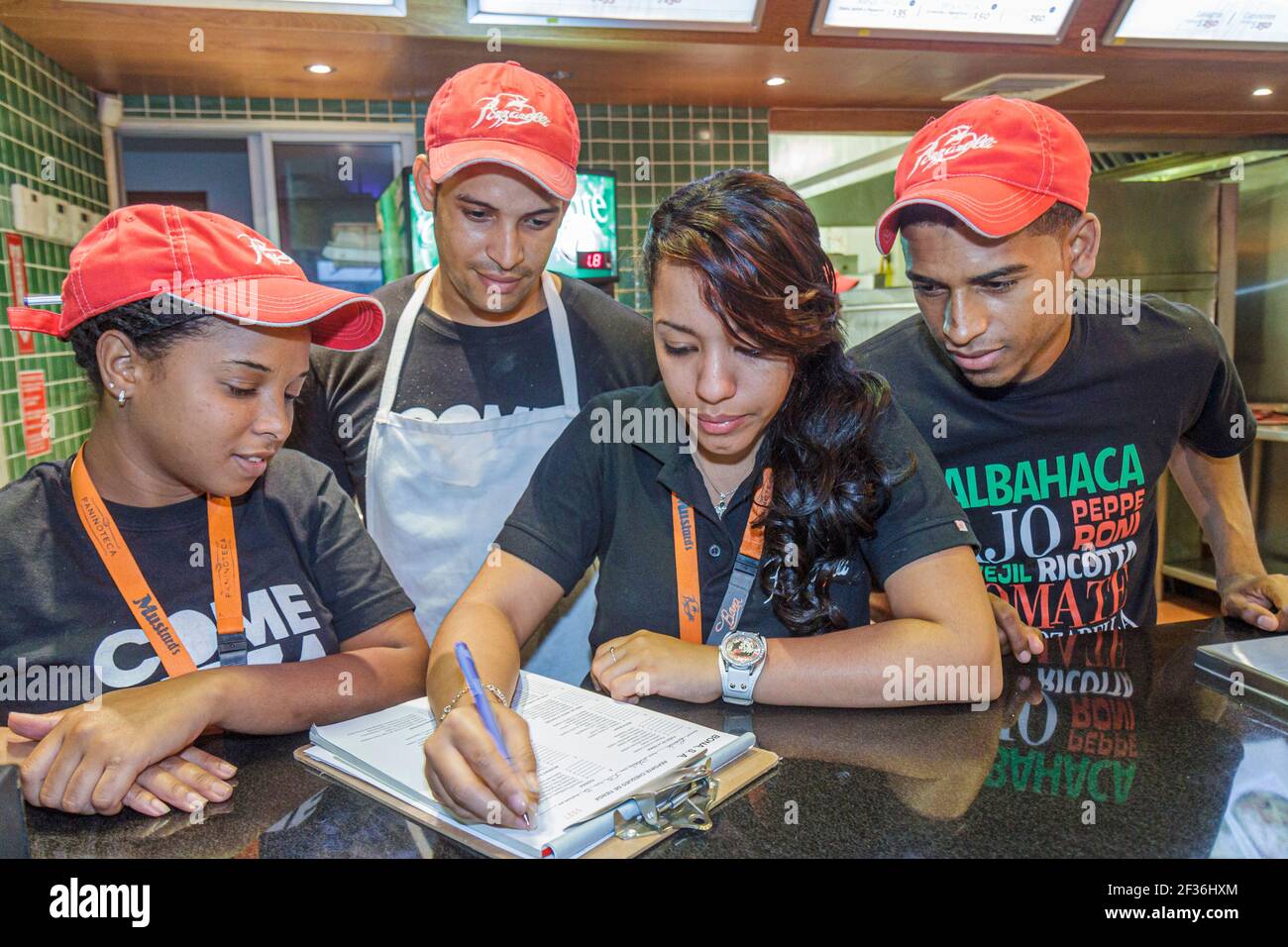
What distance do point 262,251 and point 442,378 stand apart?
539 millimetres

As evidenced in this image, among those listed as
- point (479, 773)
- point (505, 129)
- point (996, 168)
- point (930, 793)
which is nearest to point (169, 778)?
point (479, 773)

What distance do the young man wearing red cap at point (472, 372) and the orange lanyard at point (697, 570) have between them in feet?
1.46

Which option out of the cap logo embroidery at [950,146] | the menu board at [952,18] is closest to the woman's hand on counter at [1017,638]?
the cap logo embroidery at [950,146]

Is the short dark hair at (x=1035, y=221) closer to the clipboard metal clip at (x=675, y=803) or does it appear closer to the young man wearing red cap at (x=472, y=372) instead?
the young man wearing red cap at (x=472, y=372)

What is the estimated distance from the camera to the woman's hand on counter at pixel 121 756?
34.9 inches

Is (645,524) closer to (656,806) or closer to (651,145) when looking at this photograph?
(656,806)

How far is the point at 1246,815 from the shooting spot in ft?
2.72

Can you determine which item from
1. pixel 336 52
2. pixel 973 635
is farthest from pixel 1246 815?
pixel 336 52

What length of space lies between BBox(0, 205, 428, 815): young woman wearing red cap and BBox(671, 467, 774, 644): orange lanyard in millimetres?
367

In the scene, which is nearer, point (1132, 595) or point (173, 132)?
point (1132, 595)

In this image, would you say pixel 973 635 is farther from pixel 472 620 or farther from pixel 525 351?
pixel 525 351

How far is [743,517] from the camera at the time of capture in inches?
52.6

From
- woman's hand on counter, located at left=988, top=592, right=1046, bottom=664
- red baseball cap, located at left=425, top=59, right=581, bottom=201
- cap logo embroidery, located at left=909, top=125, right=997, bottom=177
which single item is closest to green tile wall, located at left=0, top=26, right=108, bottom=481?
red baseball cap, located at left=425, top=59, right=581, bottom=201

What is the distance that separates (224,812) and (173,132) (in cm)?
317
